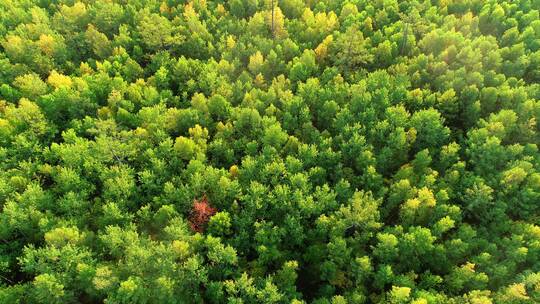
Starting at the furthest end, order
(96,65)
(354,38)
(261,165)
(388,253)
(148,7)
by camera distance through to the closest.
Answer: (148,7) → (96,65) → (354,38) → (261,165) → (388,253)

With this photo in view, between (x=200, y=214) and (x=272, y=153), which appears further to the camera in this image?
(x=272, y=153)

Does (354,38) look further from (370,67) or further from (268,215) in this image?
(268,215)

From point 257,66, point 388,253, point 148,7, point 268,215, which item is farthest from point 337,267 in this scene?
point 148,7

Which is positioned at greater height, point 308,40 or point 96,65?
point 308,40

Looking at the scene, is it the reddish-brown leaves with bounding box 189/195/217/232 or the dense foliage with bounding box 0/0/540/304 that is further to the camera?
the reddish-brown leaves with bounding box 189/195/217/232

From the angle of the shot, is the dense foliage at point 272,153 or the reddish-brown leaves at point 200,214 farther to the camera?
the reddish-brown leaves at point 200,214
